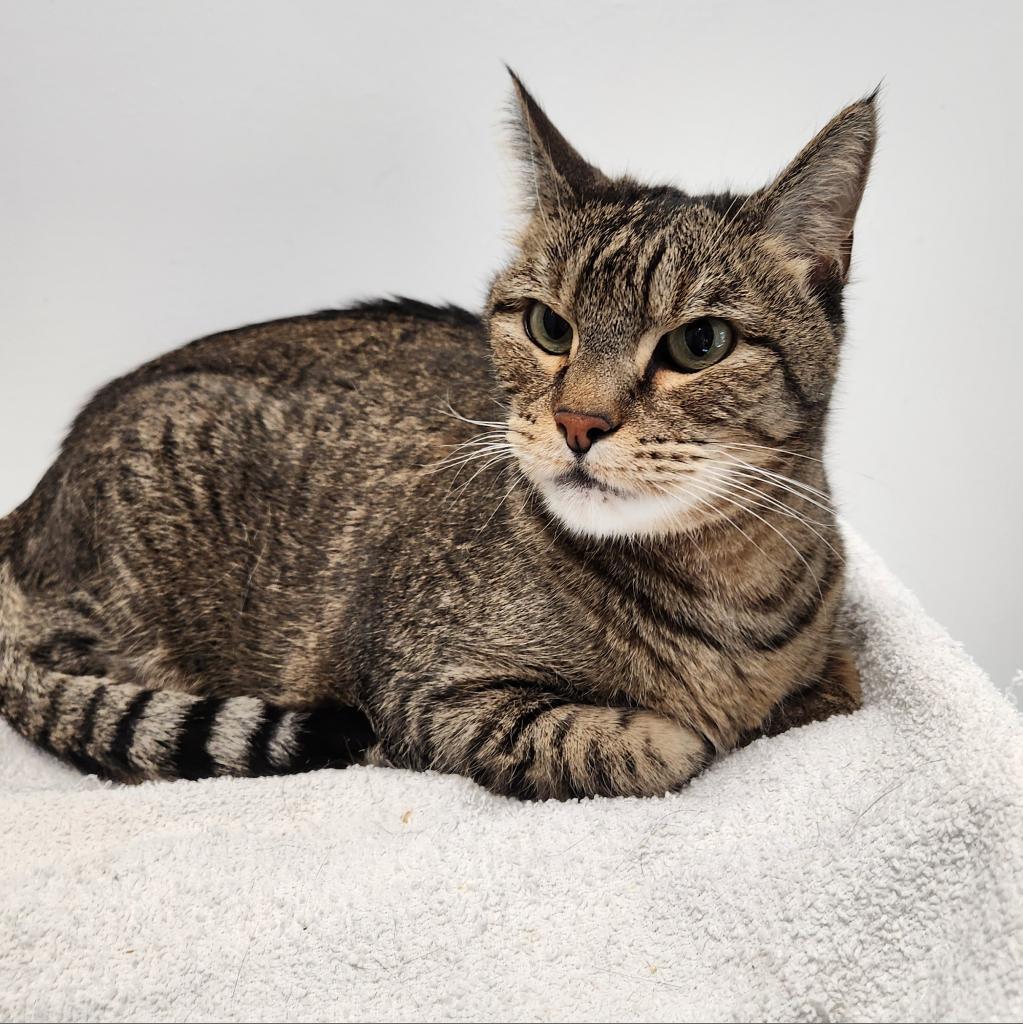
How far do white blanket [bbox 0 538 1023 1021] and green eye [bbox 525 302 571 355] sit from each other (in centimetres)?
64

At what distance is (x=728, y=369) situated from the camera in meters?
1.38

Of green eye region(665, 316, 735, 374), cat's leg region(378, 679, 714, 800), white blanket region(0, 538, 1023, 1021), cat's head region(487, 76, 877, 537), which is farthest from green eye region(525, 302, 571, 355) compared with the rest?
white blanket region(0, 538, 1023, 1021)

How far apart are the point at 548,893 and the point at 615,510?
1.59 feet

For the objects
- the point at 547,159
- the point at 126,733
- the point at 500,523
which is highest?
the point at 547,159

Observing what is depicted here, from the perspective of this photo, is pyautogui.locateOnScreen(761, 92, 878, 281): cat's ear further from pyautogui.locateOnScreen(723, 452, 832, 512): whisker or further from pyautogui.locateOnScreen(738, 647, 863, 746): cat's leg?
pyautogui.locateOnScreen(738, 647, 863, 746): cat's leg

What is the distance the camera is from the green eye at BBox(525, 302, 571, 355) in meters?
1.51

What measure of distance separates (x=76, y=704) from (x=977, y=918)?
135cm

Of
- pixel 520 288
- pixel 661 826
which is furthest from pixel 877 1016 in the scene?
pixel 520 288

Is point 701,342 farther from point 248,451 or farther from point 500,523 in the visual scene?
point 248,451

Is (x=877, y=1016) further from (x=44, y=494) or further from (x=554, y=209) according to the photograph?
(x=44, y=494)

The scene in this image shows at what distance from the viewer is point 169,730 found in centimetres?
165

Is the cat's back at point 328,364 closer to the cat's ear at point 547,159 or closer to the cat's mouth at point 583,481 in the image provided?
the cat's ear at point 547,159

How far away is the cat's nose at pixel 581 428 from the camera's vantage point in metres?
1.32

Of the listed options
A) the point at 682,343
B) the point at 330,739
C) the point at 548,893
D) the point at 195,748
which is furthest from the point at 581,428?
the point at 195,748
